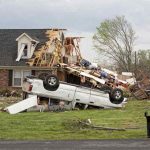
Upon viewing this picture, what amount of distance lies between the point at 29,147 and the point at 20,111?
46.1ft

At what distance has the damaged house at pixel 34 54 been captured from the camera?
4875 centimetres

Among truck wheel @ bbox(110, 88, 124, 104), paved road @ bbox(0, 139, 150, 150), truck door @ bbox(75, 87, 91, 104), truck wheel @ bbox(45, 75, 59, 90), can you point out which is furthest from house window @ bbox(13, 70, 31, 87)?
paved road @ bbox(0, 139, 150, 150)

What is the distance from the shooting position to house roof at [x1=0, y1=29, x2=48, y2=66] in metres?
50.5

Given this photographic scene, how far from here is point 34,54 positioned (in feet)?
165

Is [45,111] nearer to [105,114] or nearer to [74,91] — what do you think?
[74,91]

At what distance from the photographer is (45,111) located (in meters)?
29.2

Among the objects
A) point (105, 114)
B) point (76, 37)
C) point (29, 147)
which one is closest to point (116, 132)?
point (29, 147)

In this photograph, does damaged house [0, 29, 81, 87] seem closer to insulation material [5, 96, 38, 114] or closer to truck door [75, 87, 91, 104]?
truck door [75, 87, 91, 104]

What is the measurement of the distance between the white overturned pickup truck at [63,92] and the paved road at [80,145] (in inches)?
551

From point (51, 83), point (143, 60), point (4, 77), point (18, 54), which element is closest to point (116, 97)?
point (51, 83)

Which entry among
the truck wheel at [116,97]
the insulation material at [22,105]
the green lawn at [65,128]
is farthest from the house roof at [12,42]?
the green lawn at [65,128]

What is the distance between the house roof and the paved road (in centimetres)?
3482

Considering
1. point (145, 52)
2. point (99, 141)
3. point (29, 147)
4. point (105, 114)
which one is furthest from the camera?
point (145, 52)

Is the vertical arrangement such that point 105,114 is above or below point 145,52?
below
